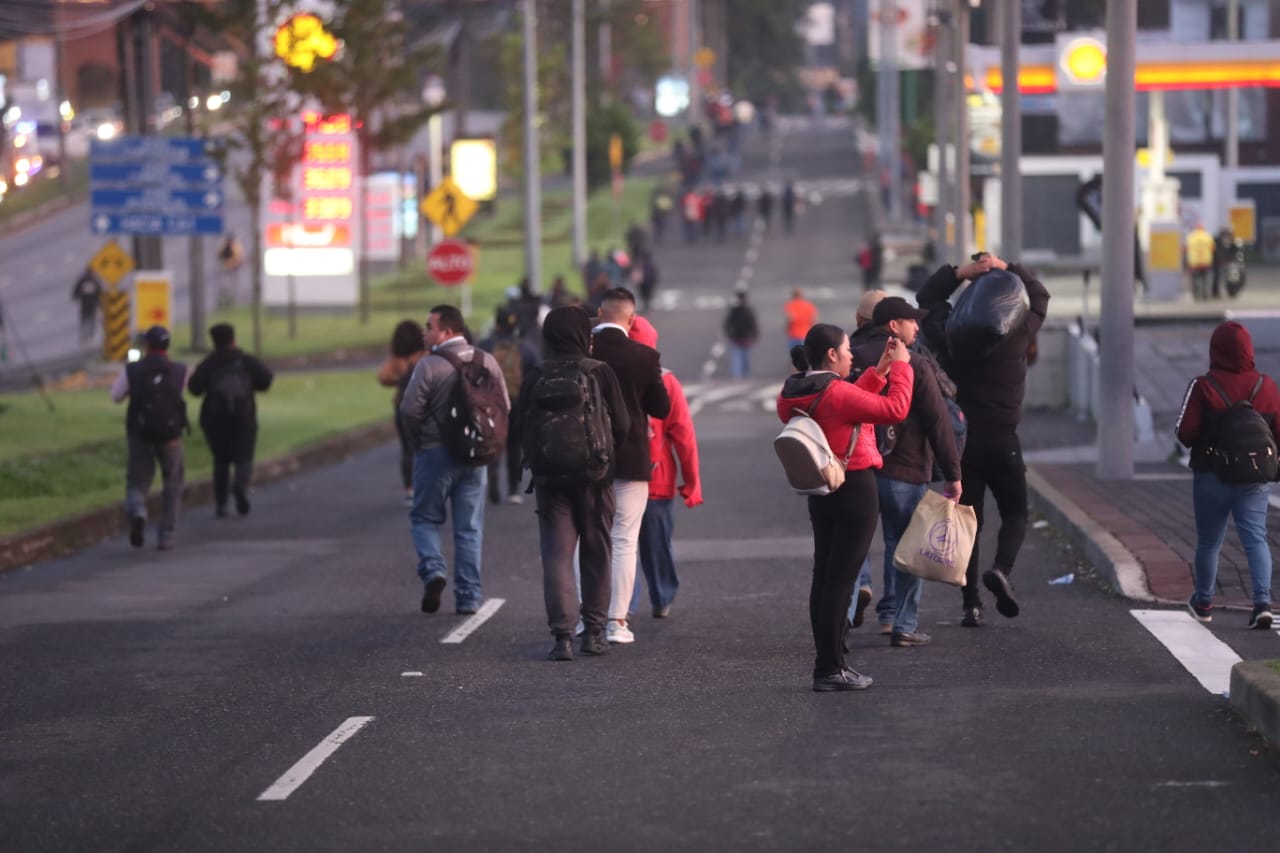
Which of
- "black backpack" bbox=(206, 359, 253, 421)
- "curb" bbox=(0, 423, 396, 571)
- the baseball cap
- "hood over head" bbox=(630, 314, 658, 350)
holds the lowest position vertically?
"curb" bbox=(0, 423, 396, 571)

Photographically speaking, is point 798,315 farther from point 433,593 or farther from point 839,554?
point 839,554

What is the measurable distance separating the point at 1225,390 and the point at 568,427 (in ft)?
11.5

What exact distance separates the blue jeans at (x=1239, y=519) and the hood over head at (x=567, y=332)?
3.39 m

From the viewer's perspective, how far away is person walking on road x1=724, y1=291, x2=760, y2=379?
130 feet

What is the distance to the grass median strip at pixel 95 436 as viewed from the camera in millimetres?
21438

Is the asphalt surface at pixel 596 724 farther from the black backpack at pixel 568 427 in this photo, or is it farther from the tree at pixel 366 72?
the tree at pixel 366 72

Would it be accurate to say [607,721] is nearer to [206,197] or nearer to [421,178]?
[206,197]

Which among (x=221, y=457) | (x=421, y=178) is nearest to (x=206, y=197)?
(x=221, y=457)

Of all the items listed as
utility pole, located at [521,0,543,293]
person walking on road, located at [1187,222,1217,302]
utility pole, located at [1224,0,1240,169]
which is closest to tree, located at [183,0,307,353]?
utility pole, located at [521,0,543,293]

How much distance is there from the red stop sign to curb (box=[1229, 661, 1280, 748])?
3114 cm

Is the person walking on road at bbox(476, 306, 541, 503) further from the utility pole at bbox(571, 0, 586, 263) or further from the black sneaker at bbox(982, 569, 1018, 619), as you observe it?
the utility pole at bbox(571, 0, 586, 263)

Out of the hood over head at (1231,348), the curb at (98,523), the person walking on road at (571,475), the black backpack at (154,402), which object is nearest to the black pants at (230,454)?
the curb at (98,523)

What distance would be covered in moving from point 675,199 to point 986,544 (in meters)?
73.6

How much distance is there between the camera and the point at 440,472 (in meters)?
14.1
